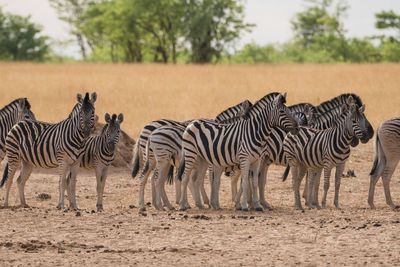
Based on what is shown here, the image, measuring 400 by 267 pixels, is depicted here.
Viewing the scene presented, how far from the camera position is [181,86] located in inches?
1185

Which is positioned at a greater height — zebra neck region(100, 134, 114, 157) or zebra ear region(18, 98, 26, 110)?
zebra ear region(18, 98, 26, 110)

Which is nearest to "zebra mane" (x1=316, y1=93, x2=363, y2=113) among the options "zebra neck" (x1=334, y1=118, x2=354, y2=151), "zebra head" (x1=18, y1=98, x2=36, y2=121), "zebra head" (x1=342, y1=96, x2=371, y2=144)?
"zebra head" (x1=342, y1=96, x2=371, y2=144)

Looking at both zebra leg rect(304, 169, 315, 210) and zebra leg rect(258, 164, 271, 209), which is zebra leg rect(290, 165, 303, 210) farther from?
zebra leg rect(258, 164, 271, 209)

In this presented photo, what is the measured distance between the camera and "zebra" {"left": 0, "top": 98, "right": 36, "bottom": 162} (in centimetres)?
1263

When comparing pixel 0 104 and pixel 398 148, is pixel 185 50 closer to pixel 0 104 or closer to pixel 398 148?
pixel 0 104

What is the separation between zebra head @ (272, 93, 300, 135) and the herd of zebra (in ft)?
0.05

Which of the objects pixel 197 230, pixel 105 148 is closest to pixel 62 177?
pixel 105 148

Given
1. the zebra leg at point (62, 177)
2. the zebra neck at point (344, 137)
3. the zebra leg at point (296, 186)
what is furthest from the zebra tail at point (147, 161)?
the zebra neck at point (344, 137)

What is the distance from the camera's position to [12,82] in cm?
3053

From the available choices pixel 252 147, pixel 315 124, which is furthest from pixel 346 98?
pixel 252 147

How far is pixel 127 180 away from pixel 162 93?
1371 cm

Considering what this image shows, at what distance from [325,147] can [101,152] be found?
3446 millimetres

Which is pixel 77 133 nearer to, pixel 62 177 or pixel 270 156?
pixel 62 177

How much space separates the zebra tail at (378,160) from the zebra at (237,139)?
6.23 ft
